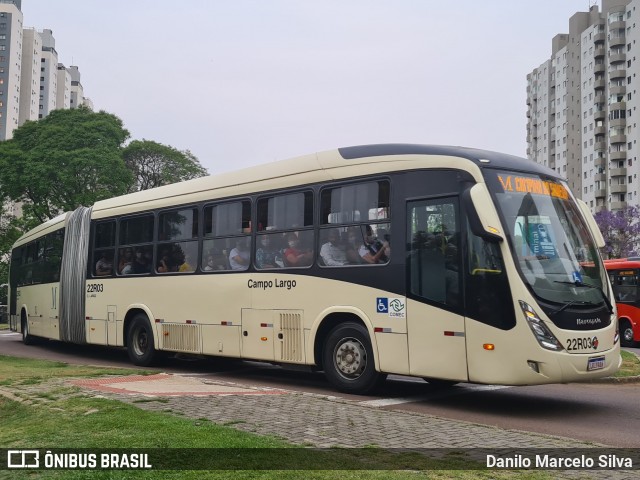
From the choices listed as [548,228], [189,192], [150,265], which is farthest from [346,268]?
[150,265]

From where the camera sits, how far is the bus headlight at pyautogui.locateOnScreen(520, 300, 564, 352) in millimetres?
8766

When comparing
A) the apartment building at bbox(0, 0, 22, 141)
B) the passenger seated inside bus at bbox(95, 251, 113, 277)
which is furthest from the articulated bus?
the apartment building at bbox(0, 0, 22, 141)

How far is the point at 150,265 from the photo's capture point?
15062 mm

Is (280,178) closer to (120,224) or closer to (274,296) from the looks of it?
(274,296)

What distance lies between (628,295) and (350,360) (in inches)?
686

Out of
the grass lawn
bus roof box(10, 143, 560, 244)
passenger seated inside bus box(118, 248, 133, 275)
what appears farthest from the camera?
passenger seated inside bus box(118, 248, 133, 275)

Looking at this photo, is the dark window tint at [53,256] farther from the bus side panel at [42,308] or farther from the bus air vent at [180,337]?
the bus air vent at [180,337]

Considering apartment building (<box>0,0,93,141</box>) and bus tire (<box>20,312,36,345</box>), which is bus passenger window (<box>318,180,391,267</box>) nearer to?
bus tire (<box>20,312,36,345</box>)

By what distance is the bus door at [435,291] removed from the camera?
367 inches

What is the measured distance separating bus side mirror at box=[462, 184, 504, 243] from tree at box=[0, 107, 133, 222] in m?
34.5

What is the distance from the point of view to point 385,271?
10.2 m

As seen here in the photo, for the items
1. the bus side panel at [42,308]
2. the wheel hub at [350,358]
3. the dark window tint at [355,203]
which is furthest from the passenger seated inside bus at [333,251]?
the bus side panel at [42,308]

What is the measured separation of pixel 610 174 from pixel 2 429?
9467 centimetres

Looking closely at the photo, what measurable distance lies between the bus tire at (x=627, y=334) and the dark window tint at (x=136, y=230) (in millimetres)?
17059
